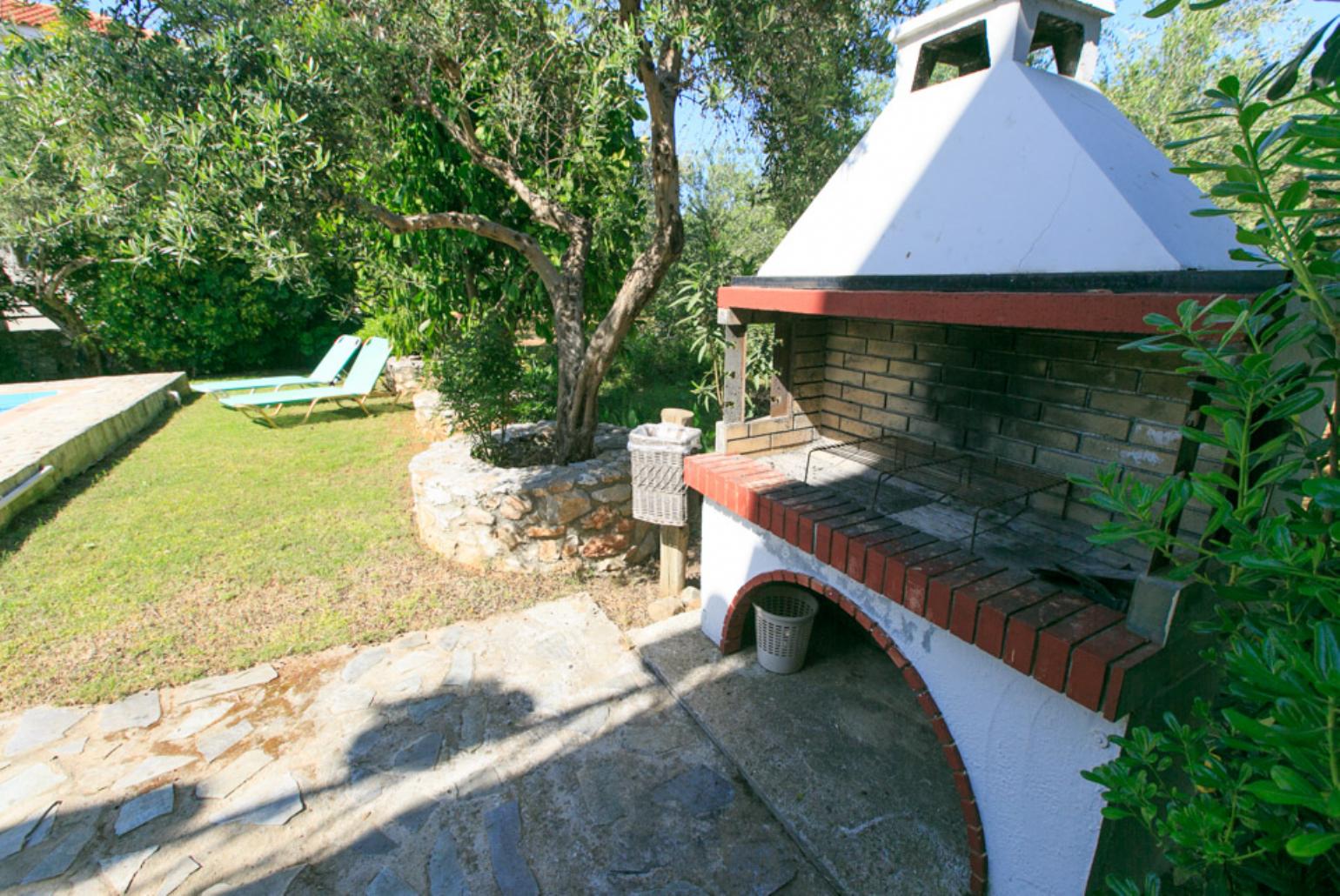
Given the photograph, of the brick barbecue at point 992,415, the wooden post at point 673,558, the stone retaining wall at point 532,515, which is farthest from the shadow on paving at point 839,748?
the stone retaining wall at point 532,515

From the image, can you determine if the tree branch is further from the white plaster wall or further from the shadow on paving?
the white plaster wall

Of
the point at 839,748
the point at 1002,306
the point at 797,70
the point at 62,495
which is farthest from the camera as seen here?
the point at 62,495

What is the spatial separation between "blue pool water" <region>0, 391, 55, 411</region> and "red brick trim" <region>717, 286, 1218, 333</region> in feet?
41.7

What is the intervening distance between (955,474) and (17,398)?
14.3 meters

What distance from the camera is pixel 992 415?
3457 mm

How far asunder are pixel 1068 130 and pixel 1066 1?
1.07m

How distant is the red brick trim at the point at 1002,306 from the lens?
2.02 metres

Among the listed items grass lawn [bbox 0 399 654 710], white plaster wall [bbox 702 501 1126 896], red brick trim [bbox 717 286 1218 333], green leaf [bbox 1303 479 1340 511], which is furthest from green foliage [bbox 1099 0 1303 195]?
green leaf [bbox 1303 479 1340 511]

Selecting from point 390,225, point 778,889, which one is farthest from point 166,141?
point 778,889

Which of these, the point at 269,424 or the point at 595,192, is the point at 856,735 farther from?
the point at 269,424

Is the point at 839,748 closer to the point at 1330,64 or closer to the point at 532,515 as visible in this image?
the point at 532,515

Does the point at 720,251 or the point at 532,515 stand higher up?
the point at 720,251

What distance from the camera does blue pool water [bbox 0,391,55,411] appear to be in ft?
32.4

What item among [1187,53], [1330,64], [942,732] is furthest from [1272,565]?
[1187,53]
